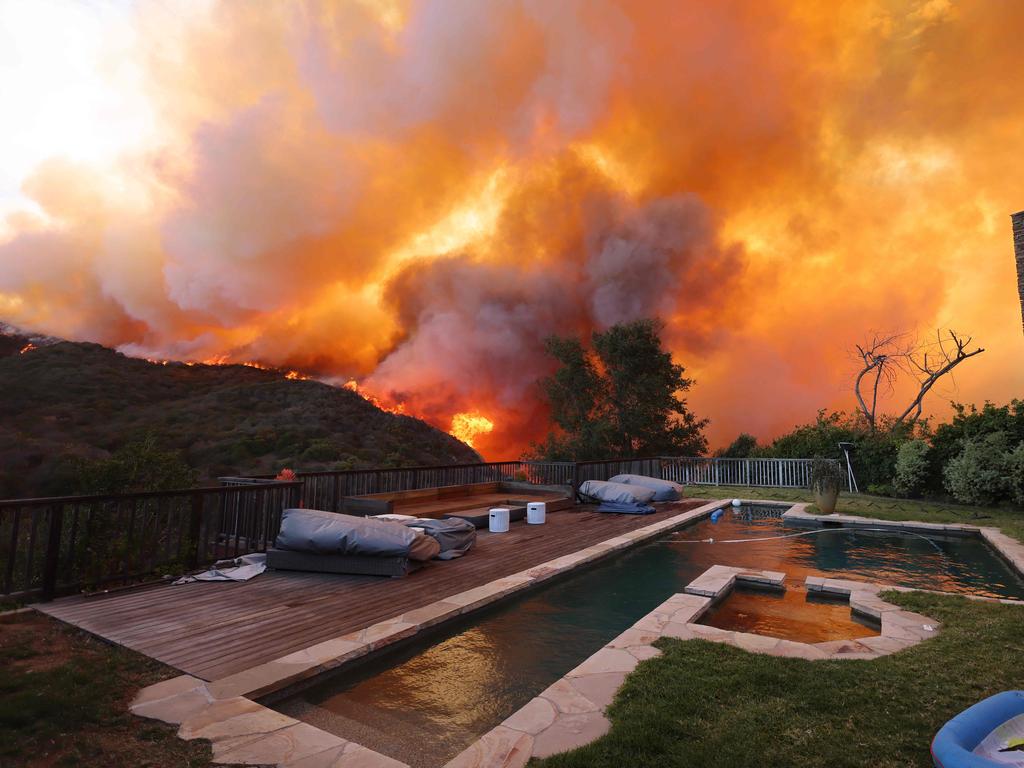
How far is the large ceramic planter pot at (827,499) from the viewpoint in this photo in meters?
10.6

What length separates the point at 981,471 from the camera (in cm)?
1183

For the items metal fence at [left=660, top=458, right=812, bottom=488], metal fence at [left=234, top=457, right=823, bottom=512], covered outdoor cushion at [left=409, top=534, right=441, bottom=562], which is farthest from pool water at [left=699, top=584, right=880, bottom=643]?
metal fence at [left=660, top=458, right=812, bottom=488]

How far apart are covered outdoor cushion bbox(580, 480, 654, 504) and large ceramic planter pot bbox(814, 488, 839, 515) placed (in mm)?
3381

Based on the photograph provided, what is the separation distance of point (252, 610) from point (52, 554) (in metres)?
1.87

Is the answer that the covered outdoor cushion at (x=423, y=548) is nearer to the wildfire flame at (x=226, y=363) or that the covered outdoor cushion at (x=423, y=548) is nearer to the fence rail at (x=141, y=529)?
the fence rail at (x=141, y=529)

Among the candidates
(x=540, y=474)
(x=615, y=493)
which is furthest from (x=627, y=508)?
(x=540, y=474)

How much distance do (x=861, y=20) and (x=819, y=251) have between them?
769cm

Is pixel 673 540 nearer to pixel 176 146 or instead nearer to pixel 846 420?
pixel 846 420

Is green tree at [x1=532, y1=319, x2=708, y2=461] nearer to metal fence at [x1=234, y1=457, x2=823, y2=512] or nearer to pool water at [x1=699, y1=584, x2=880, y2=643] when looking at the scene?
metal fence at [x1=234, y1=457, x2=823, y2=512]

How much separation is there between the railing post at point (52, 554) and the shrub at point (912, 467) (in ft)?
56.0

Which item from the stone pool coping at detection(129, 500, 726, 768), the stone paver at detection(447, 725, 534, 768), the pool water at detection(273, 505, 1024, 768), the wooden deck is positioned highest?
the stone paver at detection(447, 725, 534, 768)

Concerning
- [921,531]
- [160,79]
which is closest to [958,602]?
[921,531]

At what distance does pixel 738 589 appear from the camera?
559 centimetres

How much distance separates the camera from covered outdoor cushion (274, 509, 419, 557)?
534 centimetres
